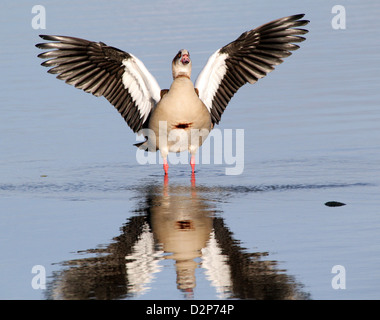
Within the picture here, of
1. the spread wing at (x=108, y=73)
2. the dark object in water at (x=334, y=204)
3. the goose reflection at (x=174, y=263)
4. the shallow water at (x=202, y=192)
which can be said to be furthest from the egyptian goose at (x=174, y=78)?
the dark object in water at (x=334, y=204)

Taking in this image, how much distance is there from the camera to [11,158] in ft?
42.4

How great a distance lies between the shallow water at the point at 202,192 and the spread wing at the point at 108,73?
0.74m

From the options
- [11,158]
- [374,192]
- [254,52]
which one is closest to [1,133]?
[11,158]

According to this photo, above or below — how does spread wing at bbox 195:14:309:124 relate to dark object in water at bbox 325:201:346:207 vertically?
above

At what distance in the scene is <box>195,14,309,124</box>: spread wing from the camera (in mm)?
12602

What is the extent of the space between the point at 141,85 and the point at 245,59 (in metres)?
1.53

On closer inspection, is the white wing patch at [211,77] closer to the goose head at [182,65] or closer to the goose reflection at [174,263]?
the goose head at [182,65]

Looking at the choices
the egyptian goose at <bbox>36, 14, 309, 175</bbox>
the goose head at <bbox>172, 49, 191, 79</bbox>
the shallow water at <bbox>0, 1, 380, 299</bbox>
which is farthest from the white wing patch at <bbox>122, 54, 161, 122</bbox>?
the shallow water at <bbox>0, 1, 380, 299</bbox>

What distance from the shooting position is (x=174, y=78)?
12.5 m

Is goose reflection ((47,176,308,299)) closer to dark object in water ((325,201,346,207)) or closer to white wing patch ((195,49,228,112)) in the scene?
dark object in water ((325,201,346,207))

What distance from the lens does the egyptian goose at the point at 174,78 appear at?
39.9ft

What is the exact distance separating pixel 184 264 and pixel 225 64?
5.43 m

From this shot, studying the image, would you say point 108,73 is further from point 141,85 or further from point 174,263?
point 174,263

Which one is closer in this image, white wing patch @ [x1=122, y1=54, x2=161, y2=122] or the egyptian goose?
the egyptian goose
